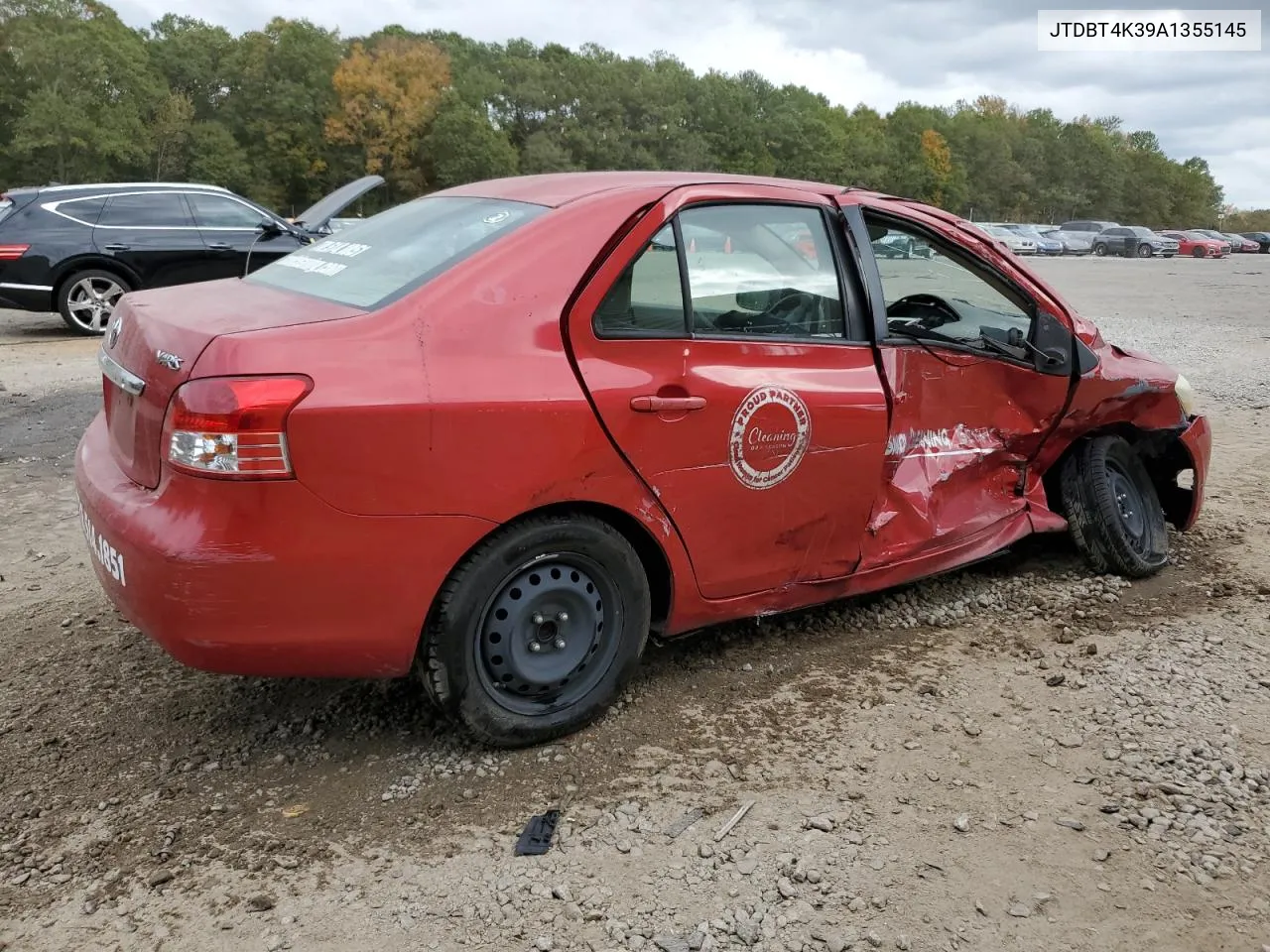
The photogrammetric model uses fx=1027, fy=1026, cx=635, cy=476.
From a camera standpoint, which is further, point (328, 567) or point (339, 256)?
point (339, 256)

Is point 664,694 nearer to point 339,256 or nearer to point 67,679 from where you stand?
point 339,256

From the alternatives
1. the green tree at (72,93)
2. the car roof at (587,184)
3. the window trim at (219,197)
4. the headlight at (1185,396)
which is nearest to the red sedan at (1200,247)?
the window trim at (219,197)

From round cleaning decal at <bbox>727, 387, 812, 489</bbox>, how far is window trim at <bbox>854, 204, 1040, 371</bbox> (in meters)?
0.51

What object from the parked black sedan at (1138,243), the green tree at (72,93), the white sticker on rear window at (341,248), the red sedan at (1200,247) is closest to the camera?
the white sticker on rear window at (341,248)

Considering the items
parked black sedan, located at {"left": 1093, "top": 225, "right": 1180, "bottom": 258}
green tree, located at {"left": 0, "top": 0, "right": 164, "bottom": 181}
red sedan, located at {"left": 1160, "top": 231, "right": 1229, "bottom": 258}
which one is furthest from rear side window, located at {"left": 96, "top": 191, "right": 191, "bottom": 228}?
red sedan, located at {"left": 1160, "top": 231, "right": 1229, "bottom": 258}

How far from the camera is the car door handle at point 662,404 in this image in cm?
289

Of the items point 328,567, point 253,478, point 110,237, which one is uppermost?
point 110,237

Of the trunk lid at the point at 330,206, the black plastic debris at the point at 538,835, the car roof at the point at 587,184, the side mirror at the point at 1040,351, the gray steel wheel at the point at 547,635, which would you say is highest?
the trunk lid at the point at 330,206

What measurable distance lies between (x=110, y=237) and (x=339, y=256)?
28.9ft

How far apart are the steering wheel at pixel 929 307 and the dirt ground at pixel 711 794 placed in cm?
113

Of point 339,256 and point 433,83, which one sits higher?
point 433,83

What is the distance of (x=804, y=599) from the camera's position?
11.5ft

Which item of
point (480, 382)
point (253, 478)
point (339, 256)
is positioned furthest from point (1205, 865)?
point (339, 256)

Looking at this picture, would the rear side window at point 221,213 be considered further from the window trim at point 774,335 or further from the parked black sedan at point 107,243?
the window trim at point 774,335
